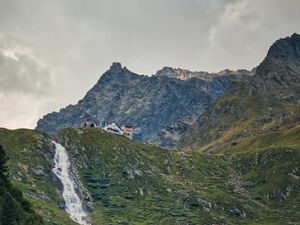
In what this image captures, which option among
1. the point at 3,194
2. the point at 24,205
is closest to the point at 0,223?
the point at 3,194

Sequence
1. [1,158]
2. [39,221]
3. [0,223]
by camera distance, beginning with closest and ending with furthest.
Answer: [0,223]
[39,221]
[1,158]

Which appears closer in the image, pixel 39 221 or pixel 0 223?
pixel 0 223

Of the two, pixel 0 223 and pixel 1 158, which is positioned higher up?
pixel 1 158

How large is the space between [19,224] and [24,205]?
2302 centimetres

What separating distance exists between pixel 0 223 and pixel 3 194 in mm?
16081

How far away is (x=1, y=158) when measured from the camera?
538ft

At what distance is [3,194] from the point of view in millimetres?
155375

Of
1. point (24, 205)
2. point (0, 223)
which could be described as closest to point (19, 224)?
point (0, 223)

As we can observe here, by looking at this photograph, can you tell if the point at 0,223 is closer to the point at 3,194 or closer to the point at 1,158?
the point at 3,194

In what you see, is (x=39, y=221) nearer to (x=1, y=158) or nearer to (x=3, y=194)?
(x=3, y=194)

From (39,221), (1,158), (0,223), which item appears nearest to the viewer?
(0,223)

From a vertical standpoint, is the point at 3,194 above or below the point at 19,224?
above

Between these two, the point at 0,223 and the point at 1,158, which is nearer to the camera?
the point at 0,223

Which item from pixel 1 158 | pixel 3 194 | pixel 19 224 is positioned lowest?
pixel 19 224
